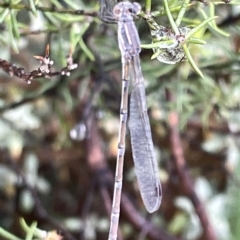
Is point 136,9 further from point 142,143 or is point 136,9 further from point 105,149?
point 105,149

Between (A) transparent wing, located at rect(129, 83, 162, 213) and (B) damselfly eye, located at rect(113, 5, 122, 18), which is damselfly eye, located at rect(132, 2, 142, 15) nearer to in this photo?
(B) damselfly eye, located at rect(113, 5, 122, 18)

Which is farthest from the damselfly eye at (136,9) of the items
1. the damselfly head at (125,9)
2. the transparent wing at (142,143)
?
the transparent wing at (142,143)

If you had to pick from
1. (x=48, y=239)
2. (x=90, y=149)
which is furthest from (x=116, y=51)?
(x=48, y=239)

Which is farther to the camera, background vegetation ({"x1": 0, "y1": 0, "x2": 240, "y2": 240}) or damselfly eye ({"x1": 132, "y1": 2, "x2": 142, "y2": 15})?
background vegetation ({"x1": 0, "y1": 0, "x2": 240, "y2": 240})

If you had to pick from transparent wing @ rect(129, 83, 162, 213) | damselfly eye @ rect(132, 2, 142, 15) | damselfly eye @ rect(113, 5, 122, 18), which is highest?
damselfly eye @ rect(132, 2, 142, 15)

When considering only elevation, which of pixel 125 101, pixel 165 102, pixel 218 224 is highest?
pixel 125 101

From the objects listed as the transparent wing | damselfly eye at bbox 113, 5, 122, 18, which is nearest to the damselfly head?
damselfly eye at bbox 113, 5, 122, 18

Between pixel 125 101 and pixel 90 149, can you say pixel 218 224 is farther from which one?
pixel 125 101

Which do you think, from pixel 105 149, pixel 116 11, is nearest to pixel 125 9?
pixel 116 11

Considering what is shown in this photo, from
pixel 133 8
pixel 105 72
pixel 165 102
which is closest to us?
pixel 133 8

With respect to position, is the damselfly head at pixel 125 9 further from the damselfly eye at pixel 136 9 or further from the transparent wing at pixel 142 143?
the transparent wing at pixel 142 143
